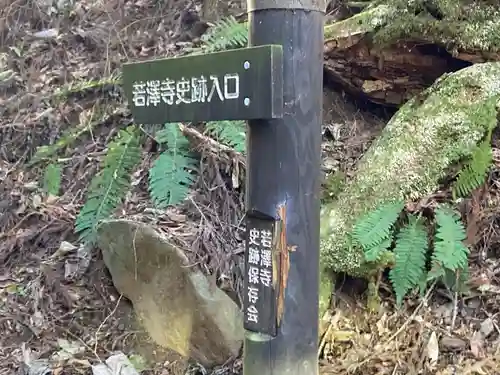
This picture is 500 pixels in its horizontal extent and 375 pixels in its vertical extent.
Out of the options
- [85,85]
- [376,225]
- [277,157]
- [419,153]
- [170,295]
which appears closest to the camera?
[277,157]

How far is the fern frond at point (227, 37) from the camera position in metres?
5.38

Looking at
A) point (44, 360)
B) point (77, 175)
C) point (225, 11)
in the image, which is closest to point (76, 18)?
point (225, 11)

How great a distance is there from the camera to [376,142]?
4199mm

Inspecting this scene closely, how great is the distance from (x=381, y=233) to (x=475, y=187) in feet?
2.12

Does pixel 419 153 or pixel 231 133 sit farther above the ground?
pixel 231 133

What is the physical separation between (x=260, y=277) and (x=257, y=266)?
5 cm

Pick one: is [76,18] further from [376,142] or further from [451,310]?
[451,310]

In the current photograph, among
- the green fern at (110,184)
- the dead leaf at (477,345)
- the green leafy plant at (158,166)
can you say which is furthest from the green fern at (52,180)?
the dead leaf at (477,345)

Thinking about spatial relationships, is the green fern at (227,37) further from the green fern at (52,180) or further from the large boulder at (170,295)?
the large boulder at (170,295)

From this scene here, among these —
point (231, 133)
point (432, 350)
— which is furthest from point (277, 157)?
point (231, 133)

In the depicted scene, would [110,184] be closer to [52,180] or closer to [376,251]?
[52,180]

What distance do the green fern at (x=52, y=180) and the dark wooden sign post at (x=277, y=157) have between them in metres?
3.18

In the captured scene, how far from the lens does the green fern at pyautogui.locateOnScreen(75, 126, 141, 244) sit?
4824 mm

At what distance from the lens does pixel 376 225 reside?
363 cm
